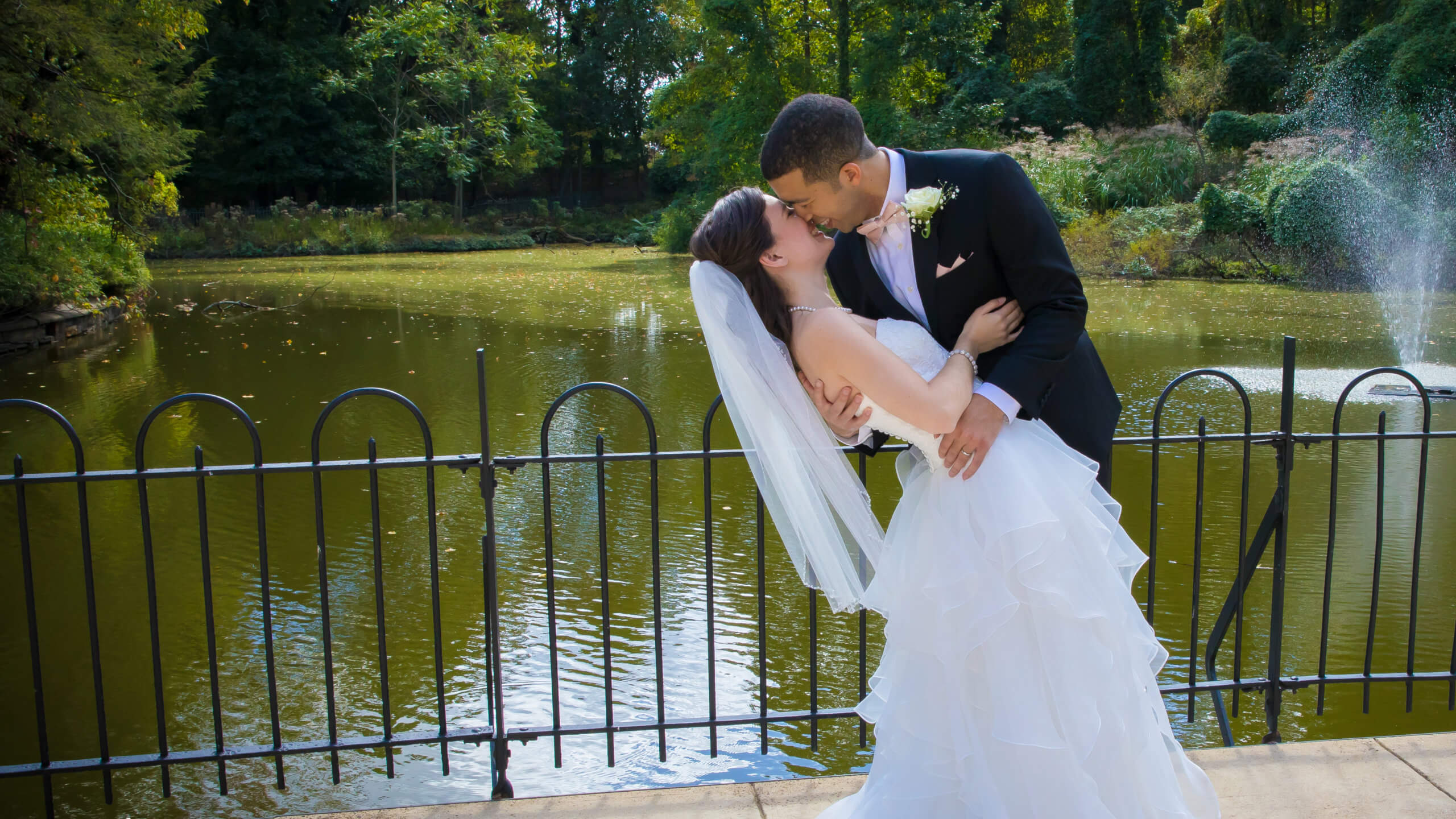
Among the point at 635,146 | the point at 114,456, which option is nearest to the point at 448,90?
the point at 635,146

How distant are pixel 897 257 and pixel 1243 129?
2643cm

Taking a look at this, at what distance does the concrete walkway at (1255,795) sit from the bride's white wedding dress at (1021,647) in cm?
55

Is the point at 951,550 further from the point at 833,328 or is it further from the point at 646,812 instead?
the point at 646,812

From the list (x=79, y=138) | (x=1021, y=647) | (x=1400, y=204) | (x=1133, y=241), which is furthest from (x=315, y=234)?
(x=1021, y=647)

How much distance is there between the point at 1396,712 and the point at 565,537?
4.38 meters

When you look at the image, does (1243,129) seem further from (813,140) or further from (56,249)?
(813,140)

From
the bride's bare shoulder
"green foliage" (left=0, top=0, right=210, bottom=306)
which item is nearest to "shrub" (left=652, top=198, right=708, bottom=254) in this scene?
"green foliage" (left=0, top=0, right=210, bottom=306)

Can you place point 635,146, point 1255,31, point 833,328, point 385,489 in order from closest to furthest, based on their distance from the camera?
1. point 833,328
2. point 385,489
3. point 1255,31
4. point 635,146

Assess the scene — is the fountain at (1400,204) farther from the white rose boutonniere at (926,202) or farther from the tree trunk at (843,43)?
the white rose boutonniere at (926,202)

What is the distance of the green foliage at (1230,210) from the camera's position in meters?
20.3

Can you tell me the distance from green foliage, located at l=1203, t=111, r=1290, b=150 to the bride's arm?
26.5 metres

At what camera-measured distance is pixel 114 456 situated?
818 centimetres

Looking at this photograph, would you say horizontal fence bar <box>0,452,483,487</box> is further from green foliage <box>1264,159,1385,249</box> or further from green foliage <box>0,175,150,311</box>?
green foliage <box>1264,159,1385,249</box>

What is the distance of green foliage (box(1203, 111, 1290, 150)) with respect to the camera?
982 inches
